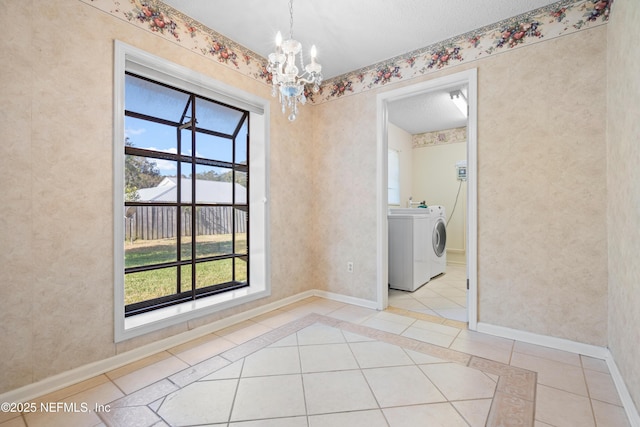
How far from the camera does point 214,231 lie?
2621mm

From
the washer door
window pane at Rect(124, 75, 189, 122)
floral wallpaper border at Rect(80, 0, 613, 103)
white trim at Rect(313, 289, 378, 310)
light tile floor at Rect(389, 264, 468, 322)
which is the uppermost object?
floral wallpaper border at Rect(80, 0, 613, 103)

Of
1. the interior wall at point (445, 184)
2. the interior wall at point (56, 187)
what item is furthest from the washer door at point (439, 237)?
the interior wall at point (56, 187)

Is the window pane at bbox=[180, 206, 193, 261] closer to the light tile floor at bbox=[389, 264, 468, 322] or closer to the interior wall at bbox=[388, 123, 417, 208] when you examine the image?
the light tile floor at bbox=[389, 264, 468, 322]

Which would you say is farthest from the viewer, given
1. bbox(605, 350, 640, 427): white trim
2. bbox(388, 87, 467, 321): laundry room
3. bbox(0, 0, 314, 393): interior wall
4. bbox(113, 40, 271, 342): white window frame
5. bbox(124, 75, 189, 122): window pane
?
bbox(388, 87, 467, 321): laundry room

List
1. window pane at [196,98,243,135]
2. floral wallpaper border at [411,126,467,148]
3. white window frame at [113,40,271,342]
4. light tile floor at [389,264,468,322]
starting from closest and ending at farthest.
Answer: white window frame at [113,40,271,342]
window pane at [196,98,243,135]
light tile floor at [389,264,468,322]
floral wallpaper border at [411,126,467,148]

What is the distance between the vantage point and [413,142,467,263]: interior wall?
16.9 feet

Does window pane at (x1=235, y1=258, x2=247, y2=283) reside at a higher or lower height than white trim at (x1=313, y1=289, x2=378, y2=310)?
higher

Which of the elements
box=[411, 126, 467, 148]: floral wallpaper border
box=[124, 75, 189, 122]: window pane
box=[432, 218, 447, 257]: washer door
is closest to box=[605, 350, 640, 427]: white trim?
box=[432, 218, 447, 257]: washer door

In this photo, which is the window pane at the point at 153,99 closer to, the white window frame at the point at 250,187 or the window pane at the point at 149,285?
the white window frame at the point at 250,187

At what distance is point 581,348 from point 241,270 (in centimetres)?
274

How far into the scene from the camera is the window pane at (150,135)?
210cm

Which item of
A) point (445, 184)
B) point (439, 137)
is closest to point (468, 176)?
point (445, 184)

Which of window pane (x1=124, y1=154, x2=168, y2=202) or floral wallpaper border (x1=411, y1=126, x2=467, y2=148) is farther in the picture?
floral wallpaper border (x1=411, y1=126, x2=467, y2=148)

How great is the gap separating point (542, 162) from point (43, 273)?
3.19 metres
